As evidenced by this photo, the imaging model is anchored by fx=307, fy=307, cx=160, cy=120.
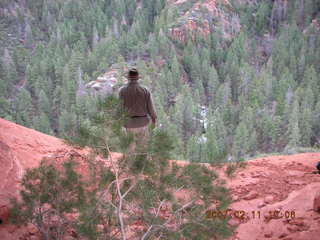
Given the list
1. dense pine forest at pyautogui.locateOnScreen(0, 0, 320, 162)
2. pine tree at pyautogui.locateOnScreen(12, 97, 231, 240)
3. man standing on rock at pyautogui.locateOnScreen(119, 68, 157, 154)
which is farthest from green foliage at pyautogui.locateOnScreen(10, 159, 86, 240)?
dense pine forest at pyautogui.locateOnScreen(0, 0, 320, 162)

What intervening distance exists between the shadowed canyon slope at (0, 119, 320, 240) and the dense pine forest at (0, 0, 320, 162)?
22368 millimetres

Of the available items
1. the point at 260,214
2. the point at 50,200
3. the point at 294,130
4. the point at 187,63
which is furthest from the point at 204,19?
the point at 50,200

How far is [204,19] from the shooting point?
60.9m

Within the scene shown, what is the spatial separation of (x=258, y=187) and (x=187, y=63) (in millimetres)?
52873

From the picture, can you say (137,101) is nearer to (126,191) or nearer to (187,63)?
(126,191)

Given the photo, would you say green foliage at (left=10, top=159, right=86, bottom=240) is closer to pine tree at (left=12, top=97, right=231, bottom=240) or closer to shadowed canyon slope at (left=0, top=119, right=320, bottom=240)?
pine tree at (left=12, top=97, right=231, bottom=240)

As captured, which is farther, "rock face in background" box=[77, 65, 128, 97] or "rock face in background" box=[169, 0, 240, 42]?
"rock face in background" box=[169, 0, 240, 42]

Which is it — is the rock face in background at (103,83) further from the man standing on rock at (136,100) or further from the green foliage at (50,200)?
the green foliage at (50,200)

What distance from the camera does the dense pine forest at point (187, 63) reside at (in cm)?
3728

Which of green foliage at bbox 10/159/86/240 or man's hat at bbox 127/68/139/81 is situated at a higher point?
man's hat at bbox 127/68/139/81

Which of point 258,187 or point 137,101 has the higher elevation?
point 137,101

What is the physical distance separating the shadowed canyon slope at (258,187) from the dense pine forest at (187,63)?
2237cm

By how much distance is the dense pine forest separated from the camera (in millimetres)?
37281

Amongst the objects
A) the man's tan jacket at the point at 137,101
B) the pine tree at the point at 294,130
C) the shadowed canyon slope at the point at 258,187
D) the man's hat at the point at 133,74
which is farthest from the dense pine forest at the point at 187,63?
the man's hat at the point at 133,74
